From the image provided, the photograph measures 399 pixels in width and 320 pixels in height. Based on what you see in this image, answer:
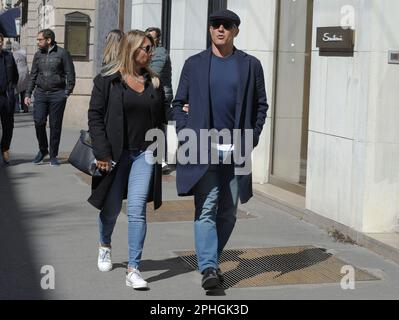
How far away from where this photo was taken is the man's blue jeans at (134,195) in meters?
6.23

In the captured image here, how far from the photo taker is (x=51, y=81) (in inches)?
496

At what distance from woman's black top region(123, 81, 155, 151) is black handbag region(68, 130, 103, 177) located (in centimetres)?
35

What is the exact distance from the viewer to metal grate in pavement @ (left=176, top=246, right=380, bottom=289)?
21.4ft

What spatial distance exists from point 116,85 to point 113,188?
78 centimetres

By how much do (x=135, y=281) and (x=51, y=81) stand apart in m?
7.00

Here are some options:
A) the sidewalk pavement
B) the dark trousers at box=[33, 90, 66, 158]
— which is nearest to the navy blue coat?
the sidewalk pavement

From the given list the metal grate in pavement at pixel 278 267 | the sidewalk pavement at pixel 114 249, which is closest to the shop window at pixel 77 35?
the sidewalk pavement at pixel 114 249

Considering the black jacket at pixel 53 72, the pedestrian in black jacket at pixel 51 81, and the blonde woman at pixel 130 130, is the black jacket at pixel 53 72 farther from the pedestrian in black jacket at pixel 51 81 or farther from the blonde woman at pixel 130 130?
the blonde woman at pixel 130 130

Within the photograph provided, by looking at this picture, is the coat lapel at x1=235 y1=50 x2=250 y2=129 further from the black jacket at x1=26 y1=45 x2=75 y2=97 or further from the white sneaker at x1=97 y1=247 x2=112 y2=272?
the black jacket at x1=26 y1=45 x2=75 y2=97

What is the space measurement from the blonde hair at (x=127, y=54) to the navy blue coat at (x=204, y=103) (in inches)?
11.3

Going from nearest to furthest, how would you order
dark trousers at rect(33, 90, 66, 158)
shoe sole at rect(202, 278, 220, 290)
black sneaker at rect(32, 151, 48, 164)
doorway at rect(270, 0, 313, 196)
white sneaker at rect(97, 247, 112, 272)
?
shoe sole at rect(202, 278, 220, 290), white sneaker at rect(97, 247, 112, 272), doorway at rect(270, 0, 313, 196), dark trousers at rect(33, 90, 66, 158), black sneaker at rect(32, 151, 48, 164)

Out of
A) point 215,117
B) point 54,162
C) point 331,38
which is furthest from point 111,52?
point 54,162

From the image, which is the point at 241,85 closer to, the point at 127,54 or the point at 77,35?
the point at 127,54
